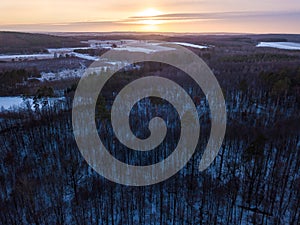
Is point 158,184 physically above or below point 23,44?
below

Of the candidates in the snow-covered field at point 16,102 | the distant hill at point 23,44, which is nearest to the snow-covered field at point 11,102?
the snow-covered field at point 16,102

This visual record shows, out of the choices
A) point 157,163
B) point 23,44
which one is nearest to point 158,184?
point 157,163

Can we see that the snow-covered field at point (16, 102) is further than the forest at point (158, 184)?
Yes

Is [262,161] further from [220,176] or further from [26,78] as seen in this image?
[26,78]

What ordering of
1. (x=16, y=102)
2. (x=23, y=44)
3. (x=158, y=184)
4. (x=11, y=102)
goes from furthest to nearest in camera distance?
1. (x=23, y=44)
2. (x=11, y=102)
3. (x=16, y=102)
4. (x=158, y=184)

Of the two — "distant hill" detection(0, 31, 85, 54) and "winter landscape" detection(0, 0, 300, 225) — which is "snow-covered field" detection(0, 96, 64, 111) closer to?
"winter landscape" detection(0, 0, 300, 225)

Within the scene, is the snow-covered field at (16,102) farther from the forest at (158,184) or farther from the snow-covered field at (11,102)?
the forest at (158,184)

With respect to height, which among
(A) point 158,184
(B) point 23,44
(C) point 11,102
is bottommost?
(A) point 158,184

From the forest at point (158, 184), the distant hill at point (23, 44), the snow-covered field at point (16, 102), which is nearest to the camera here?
the forest at point (158, 184)

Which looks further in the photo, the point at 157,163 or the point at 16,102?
the point at 16,102

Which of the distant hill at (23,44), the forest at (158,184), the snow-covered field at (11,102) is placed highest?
the distant hill at (23,44)

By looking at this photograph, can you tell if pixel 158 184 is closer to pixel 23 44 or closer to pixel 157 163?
pixel 157 163
